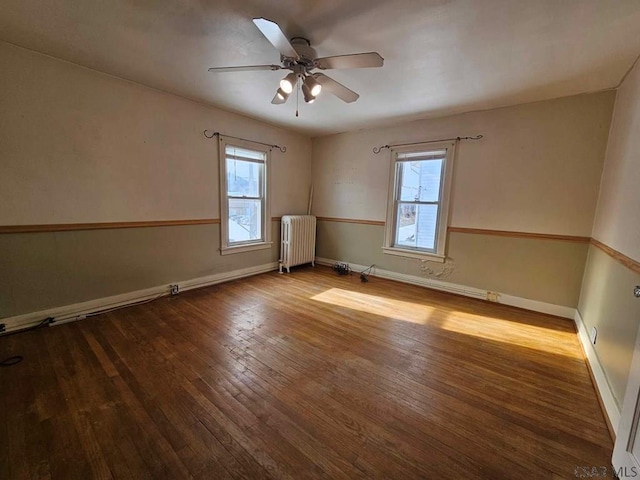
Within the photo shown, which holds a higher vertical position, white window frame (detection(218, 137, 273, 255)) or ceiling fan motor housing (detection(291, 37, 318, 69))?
ceiling fan motor housing (detection(291, 37, 318, 69))

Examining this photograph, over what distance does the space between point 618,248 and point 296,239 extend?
3.71 meters

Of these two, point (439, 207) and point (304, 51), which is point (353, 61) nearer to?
point (304, 51)

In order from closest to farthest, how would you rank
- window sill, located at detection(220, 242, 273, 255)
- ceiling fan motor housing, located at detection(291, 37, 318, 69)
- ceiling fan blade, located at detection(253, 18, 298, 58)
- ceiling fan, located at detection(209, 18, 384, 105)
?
ceiling fan blade, located at detection(253, 18, 298, 58), ceiling fan, located at detection(209, 18, 384, 105), ceiling fan motor housing, located at detection(291, 37, 318, 69), window sill, located at detection(220, 242, 273, 255)

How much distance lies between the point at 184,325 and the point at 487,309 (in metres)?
3.41

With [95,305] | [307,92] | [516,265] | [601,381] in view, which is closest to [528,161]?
[516,265]

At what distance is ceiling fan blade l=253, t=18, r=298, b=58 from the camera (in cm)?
148

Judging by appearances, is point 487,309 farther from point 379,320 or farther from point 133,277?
point 133,277

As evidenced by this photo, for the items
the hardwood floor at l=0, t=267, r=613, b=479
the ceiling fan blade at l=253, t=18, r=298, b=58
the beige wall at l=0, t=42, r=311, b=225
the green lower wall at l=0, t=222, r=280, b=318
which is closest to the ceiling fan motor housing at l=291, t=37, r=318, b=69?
the ceiling fan blade at l=253, t=18, r=298, b=58

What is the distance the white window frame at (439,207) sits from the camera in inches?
142

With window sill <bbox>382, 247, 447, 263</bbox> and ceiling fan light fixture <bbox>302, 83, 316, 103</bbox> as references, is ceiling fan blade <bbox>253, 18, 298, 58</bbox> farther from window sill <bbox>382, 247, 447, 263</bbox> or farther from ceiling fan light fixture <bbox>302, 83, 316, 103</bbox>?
window sill <bbox>382, 247, 447, 263</bbox>

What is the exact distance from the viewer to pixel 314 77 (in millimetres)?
2072

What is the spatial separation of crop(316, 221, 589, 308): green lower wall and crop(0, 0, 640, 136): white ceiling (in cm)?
166

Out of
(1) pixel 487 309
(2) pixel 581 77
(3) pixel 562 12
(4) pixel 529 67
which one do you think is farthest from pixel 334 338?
(2) pixel 581 77

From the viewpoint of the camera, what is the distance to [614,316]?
180cm
